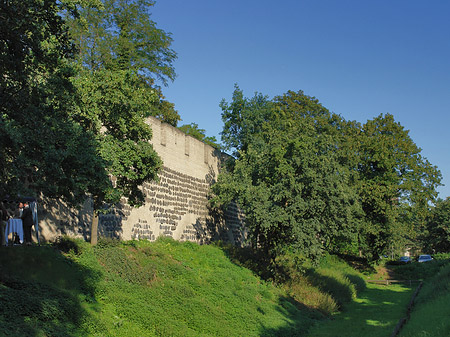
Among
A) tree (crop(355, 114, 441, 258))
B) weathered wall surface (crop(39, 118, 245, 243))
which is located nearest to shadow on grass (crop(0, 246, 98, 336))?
weathered wall surface (crop(39, 118, 245, 243))

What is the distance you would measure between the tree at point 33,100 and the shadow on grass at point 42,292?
2.02 metres

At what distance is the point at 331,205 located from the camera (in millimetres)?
17812

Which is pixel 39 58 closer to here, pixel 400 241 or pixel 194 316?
pixel 194 316

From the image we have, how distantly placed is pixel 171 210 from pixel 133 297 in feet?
29.6

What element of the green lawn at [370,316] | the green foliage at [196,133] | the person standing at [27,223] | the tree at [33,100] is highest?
the green foliage at [196,133]

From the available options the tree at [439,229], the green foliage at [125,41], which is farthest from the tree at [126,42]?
the tree at [439,229]

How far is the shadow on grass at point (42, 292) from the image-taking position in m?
7.68

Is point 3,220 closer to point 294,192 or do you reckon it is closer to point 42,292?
point 42,292

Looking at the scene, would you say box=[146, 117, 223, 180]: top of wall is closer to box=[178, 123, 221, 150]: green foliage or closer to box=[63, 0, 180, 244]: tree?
box=[63, 0, 180, 244]: tree

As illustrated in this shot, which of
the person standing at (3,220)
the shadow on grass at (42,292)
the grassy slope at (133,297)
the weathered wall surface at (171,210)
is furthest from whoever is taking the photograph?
the weathered wall surface at (171,210)

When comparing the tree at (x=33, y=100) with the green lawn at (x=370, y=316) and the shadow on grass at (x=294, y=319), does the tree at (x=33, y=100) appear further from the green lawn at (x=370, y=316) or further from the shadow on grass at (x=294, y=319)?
the green lawn at (x=370, y=316)

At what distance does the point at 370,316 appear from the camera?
18.5m

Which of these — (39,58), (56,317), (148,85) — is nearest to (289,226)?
(56,317)

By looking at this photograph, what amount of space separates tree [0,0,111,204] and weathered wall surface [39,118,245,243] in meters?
4.85
